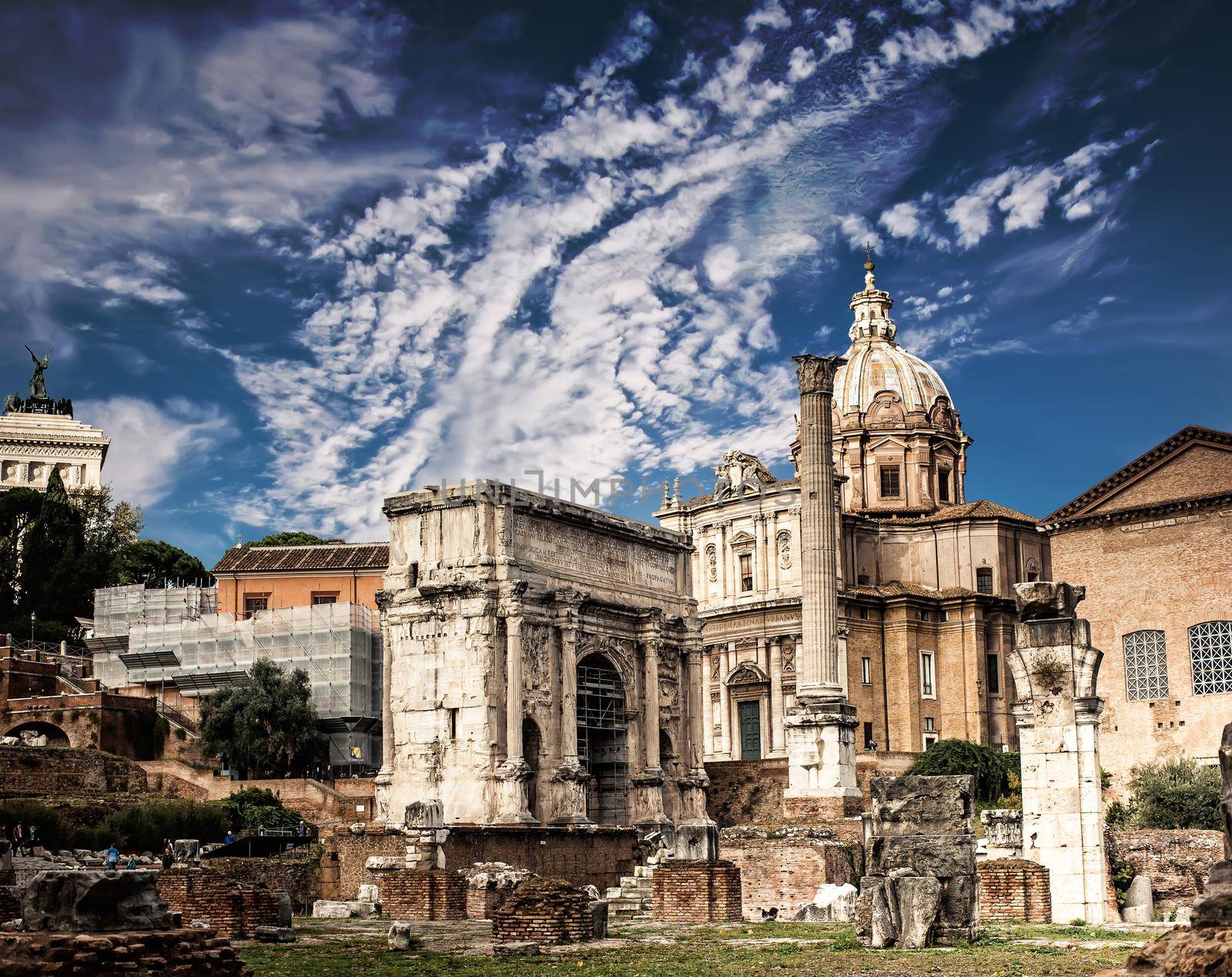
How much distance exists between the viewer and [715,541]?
2322 inches

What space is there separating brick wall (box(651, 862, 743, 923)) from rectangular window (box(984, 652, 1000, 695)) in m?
37.0

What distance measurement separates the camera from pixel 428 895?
23188 millimetres

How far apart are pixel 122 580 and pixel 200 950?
53.3 m

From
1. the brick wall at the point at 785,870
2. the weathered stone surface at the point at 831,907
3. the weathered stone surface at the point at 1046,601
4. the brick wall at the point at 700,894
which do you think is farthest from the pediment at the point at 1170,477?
the brick wall at the point at 700,894

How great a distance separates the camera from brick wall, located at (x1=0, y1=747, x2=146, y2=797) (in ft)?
124

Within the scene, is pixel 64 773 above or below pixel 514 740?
below

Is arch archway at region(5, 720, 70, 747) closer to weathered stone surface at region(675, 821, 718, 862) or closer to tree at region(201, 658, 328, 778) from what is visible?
tree at region(201, 658, 328, 778)

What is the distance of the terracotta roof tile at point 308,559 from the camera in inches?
2395

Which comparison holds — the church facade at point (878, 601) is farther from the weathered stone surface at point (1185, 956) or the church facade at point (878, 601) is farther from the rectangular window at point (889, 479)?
the weathered stone surface at point (1185, 956)

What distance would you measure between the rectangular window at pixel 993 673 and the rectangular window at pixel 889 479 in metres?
8.82

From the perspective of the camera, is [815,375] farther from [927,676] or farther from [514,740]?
[927,676]

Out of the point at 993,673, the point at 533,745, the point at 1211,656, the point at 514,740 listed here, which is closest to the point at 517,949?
the point at 514,740

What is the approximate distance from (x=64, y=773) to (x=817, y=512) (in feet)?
68.1

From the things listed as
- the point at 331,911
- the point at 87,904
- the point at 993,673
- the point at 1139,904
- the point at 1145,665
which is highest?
the point at 993,673
